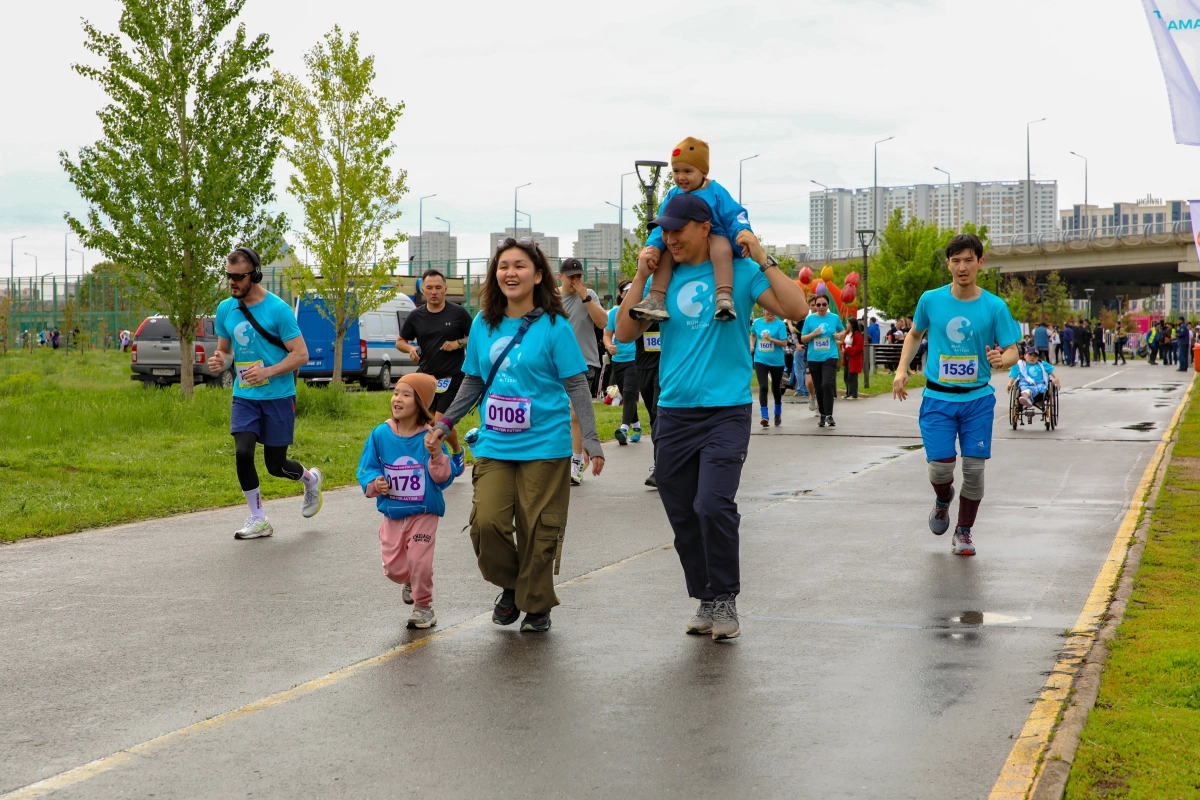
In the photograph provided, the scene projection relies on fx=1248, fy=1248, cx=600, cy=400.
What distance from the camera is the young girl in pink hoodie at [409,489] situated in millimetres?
5852

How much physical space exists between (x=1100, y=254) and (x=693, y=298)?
251ft

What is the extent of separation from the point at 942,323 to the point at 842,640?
10.3 feet

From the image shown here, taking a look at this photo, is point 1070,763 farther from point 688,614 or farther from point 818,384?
point 818,384

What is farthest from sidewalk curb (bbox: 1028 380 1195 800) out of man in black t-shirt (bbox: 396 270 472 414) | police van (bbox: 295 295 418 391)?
police van (bbox: 295 295 418 391)

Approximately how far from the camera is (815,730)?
14.3 feet

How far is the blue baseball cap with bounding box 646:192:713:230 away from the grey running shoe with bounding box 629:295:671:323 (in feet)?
1.09

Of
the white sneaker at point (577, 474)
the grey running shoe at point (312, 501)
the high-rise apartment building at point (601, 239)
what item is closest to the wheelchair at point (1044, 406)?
the white sneaker at point (577, 474)

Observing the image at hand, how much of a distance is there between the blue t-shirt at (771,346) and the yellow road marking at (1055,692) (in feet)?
27.8

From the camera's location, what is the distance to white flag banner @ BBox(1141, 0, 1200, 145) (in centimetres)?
792

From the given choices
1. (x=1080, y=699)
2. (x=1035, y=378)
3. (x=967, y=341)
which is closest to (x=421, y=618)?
(x=1080, y=699)

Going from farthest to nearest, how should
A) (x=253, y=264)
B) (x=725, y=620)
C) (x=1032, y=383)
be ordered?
(x=1032, y=383) < (x=253, y=264) < (x=725, y=620)

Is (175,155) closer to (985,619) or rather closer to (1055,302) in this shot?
(985,619)

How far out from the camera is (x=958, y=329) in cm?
804

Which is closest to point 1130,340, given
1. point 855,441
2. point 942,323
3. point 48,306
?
point 48,306
